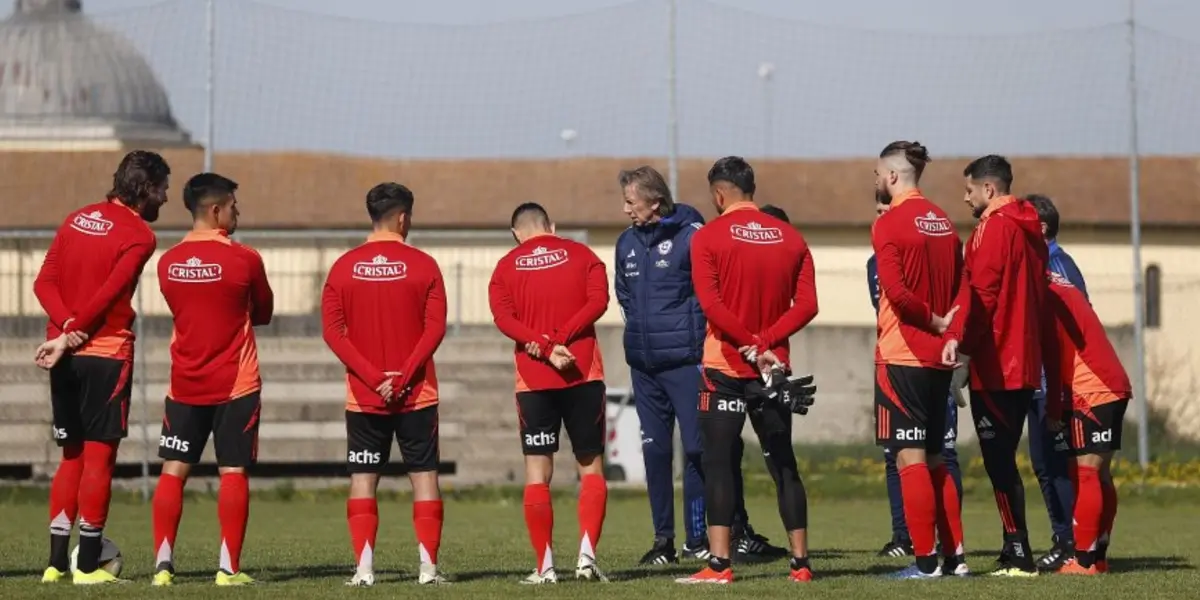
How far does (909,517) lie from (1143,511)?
9.07 meters

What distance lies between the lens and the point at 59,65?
19375 millimetres

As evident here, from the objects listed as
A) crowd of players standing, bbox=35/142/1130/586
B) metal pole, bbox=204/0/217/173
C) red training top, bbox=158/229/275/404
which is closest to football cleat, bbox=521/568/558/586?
crowd of players standing, bbox=35/142/1130/586

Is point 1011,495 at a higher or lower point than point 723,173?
lower

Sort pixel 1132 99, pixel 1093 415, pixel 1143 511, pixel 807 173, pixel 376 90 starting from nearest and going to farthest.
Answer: pixel 1093 415 → pixel 1143 511 → pixel 376 90 → pixel 1132 99 → pixel 807 173

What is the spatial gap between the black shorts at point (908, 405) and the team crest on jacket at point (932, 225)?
0.65 m

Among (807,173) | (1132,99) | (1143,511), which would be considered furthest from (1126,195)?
(1143,511)

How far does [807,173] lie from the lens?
40656 millimetres

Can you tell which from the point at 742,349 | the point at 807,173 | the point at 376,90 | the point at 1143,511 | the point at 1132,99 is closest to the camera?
the point at 742,349

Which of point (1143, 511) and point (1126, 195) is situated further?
point (1126, 195)

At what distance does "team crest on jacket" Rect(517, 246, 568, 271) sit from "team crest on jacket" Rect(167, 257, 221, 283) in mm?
1466

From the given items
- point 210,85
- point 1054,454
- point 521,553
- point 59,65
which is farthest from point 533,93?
point 1054,454

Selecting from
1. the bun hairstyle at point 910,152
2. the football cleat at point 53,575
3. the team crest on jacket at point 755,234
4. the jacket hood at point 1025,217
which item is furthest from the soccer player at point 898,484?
the football cleat at point 53,575

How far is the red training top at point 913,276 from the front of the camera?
9.32 metres

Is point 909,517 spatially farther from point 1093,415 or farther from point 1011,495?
point 1093,415
